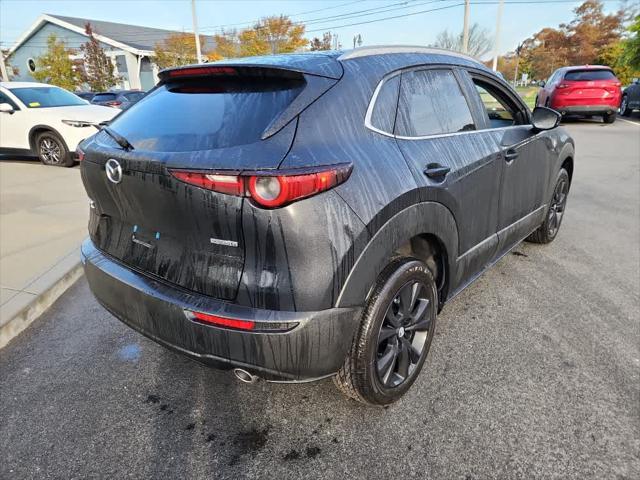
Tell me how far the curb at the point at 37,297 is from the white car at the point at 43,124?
5.10m

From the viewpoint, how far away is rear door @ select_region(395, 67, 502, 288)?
2.23 m

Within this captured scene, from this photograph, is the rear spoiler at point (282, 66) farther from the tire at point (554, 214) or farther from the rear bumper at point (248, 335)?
the tire at point (554, 214)

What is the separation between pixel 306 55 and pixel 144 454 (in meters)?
2.06

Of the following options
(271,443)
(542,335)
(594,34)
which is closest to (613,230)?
(542,335)

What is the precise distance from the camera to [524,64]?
60375mm

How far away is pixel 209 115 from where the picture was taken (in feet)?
6.48

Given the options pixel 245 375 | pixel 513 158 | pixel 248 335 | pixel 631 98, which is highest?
pixel 513 158

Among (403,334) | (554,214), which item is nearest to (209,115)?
(403,334)

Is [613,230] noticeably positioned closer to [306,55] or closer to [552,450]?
[552,450]

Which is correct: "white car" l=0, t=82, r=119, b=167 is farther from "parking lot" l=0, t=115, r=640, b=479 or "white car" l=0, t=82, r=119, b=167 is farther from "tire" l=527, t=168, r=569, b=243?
Answer: "tire" l=527, t=168, r=569, b=243

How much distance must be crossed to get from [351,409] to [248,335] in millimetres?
883

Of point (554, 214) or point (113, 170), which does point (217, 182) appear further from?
point (554, 214)

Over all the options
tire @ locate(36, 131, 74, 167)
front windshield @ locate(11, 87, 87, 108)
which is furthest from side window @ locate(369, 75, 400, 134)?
front windshield @ locate(11, 87, 87, 108)

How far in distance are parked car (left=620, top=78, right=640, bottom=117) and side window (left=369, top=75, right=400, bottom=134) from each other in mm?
18670
